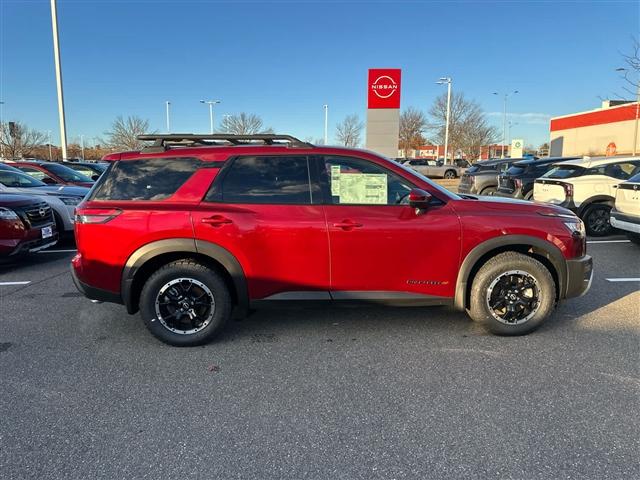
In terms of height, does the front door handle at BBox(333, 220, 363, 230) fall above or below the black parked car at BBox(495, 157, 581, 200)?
below

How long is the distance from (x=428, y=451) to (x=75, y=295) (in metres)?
4.73

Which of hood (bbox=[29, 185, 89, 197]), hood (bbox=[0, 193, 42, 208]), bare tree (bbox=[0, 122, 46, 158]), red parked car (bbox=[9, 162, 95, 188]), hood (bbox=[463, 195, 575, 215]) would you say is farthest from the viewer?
bare tree (bbox=[0, 122, 46, 158])

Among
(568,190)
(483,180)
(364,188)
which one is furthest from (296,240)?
(483,180)

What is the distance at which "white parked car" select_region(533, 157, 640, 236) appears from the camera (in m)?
9.16

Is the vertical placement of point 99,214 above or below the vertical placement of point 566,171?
below

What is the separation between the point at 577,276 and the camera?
4078 mm

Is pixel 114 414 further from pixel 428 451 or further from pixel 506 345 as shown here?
pixel 506 345

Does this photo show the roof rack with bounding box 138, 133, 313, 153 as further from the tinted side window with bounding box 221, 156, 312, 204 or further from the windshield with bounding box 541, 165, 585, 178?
the windshield with bounding box 541, 165, 585, 178

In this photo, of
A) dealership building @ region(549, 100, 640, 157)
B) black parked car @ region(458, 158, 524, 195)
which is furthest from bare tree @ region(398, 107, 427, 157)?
black parked car @ region(458, 158, 524, 195)

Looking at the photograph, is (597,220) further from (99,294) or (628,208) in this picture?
(99,294)

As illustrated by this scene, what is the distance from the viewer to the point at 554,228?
4.02 meters

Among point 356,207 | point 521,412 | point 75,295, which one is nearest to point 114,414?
point 356,207

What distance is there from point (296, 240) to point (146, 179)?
1453mm

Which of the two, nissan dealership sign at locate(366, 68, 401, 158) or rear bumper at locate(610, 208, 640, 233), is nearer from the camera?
rear bumper at locate(610, 208, 640, 233)
